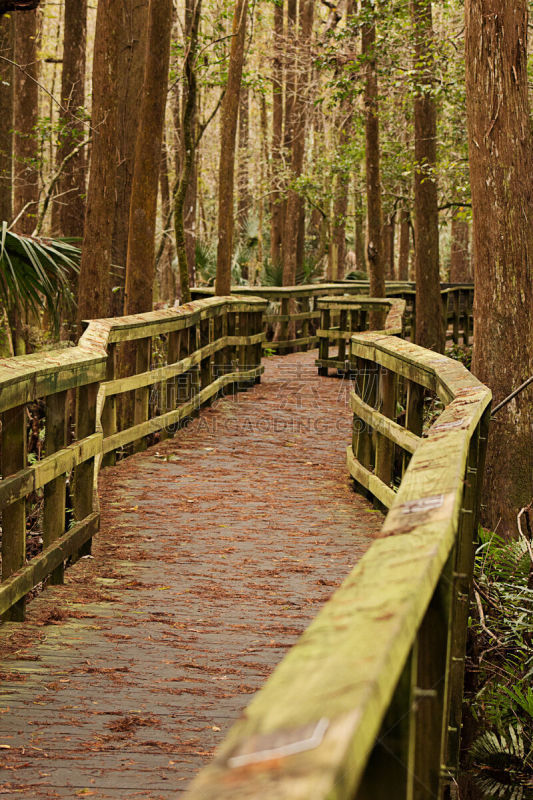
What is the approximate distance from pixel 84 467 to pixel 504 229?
11.9 ft

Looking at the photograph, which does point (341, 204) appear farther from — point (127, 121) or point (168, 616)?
point (168, 616)

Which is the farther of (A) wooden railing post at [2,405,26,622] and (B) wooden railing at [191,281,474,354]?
(B) wooden railing at [191,281,474,354]

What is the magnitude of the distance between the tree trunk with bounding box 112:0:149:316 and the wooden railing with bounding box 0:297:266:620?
356 centimetres

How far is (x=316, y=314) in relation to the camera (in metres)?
19.8

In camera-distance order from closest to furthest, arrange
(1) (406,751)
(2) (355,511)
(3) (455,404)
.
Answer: (1) (406,751) → (3) (455,404) → (2) (355,511)

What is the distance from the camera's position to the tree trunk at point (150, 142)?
10.3 metres

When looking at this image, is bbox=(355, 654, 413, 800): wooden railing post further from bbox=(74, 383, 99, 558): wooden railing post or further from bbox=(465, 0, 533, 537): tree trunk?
bbox=(465, 0, 533, 537): tree trunk

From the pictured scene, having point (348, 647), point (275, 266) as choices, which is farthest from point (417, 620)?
point (275, 266)

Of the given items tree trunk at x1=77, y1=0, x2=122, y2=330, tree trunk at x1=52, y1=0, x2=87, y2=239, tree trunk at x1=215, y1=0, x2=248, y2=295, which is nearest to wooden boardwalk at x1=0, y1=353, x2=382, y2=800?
tree trunk at x1=77, y1=0, x2=122, y2=330

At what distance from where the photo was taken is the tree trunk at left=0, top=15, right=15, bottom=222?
14.3m

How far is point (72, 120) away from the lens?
16.2 m

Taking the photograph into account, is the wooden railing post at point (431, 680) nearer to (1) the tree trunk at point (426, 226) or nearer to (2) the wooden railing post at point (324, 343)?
(1) the tree trunk at point (426, 226)

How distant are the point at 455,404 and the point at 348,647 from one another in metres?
2.49

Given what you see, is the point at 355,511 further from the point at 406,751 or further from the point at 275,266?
the point at 275,266
